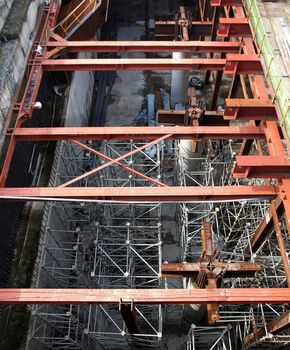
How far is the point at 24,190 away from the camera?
1137 centimetres

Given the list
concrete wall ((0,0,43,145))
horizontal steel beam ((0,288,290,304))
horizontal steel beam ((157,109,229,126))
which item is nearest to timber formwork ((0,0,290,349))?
horizontal steel beam ((0,288,290,304))

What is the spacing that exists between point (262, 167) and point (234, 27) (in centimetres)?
713

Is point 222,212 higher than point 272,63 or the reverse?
the reverse

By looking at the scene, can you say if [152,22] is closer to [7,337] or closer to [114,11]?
[114,11]

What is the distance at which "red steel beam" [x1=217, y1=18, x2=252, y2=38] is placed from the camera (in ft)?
48.2

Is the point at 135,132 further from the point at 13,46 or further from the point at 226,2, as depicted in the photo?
the point at 226,2

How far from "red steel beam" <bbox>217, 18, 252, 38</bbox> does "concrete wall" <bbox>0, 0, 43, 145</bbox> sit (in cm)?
803

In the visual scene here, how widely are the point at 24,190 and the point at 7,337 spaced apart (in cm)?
463

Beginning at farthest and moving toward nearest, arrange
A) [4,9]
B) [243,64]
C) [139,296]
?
1. [4,9]
2. [243,64]
3. [139,296]

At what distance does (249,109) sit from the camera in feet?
39.1

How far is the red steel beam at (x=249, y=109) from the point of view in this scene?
1166cm

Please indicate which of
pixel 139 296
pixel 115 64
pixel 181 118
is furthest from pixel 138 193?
pixel 181 118

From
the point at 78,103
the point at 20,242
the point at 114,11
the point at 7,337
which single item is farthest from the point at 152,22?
the point at 7,337

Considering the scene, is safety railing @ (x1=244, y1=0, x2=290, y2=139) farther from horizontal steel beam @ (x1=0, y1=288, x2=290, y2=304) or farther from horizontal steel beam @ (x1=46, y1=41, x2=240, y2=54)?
horizontal steel beam @ (x1=0, y1=288, x2=290, y2=304)
